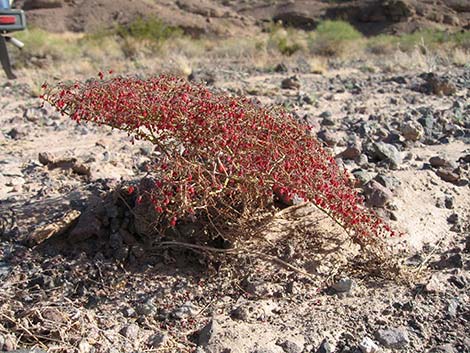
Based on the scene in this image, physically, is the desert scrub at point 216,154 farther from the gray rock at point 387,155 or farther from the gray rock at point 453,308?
the gray rock at point 387,155

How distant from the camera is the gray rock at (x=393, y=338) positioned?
3.12 m

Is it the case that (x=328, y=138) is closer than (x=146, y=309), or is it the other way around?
(x=146, y=309)

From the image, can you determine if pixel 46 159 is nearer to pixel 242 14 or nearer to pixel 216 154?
pixel 216 154

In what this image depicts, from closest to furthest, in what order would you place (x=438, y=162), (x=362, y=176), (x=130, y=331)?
(x=130, y=331) → (x=362, y=176) → (x=438, y=162)

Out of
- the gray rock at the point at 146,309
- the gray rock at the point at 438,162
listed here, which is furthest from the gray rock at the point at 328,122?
the gray rock at the point at 146,309

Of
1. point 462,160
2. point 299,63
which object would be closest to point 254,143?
point 462,160

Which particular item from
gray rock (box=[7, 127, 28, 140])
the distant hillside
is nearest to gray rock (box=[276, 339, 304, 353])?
gray rock (box=[7, 127, 28, 140])

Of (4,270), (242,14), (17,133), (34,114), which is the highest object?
(4,270)

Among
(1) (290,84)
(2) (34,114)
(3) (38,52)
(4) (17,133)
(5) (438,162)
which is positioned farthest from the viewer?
(3) (38,52)

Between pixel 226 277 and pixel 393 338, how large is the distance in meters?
0.99

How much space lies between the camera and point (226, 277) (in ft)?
12.0

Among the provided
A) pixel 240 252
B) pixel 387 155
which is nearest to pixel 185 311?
pixel 240 252

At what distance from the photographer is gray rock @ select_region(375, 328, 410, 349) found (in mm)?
3121

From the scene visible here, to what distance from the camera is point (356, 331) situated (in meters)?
3.22
